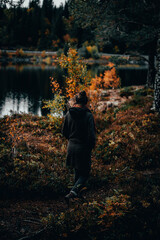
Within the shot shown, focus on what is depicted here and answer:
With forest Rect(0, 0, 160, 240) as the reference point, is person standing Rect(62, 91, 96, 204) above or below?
above

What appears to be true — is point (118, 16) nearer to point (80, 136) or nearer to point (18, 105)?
point (80, 136)

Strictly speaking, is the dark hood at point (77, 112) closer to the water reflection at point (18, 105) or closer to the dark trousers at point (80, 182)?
the dark trousers at point (80, 182)

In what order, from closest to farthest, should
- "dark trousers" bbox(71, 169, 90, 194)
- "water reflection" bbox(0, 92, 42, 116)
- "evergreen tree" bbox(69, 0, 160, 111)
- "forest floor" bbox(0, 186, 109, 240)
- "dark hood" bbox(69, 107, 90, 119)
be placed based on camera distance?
"forest floor" bbox(0, 186, 109, 240), "dark hood" bbox(69, 107, 90, 119), "dark trousers" bbox(71, 169, 90, 194), "evergreen tree" bbox(69, 0, 160, 111), "water reflection" bbox(0, 92, 42, 116)

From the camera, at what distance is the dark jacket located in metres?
4.29

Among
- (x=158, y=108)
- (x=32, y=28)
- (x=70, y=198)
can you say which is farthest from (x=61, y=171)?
(x=32, y=28)

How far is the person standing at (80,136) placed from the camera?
4.29 meters

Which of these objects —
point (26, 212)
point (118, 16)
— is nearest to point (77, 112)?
point (26, 212)

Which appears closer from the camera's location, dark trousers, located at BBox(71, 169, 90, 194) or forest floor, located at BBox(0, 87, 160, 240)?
forest floor, located at BBox(0, 87, 160, 240)

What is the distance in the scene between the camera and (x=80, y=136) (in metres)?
4.34

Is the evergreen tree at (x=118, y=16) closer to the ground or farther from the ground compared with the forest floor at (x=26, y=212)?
farther from the ground

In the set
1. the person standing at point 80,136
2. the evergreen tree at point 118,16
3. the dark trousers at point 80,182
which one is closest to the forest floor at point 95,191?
the dark trousers at point 80,182

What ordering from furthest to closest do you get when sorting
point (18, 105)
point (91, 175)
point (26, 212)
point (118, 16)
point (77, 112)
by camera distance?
point (18, 105), point (118, 16), point (91, 175), point (26, 212), point (77, 112)

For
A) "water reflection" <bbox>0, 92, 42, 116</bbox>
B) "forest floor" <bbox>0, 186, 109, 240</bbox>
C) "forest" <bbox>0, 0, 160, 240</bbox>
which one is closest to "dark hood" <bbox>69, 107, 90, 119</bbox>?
"forest" <bbox>0, 0, 160, 240</bbox>

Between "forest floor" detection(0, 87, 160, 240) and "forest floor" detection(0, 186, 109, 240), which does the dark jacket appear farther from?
"forest floor" detection(0, 186, 109, 240)
